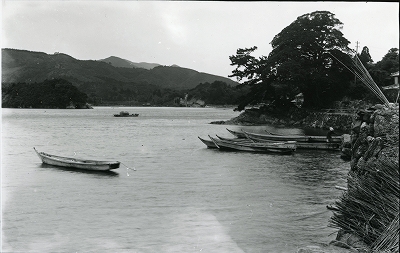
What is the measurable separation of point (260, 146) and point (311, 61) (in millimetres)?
28228

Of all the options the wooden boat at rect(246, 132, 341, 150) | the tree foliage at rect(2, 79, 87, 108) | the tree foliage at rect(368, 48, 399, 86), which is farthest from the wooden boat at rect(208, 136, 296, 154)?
the tree foliage at rect(2, 79, 87, 108)

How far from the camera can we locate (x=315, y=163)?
2856cm

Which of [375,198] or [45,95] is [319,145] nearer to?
[375,198]

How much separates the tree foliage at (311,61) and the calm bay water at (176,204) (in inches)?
993

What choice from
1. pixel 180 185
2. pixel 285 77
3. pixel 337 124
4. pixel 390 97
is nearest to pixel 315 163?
pixel 180 185

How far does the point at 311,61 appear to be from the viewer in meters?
57.9

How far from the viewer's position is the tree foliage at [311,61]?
5594 cm

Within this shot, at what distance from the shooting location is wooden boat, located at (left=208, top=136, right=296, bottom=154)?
107ft

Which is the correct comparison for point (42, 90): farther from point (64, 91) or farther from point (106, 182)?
point (106, 182)

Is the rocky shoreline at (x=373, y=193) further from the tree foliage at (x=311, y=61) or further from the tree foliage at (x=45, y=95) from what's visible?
the tree foliage at (x=45, y=95)

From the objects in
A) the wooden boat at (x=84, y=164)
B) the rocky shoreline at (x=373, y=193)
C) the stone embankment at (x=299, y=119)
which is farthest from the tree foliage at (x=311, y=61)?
the rocky shoreline at (x=373, y=193)

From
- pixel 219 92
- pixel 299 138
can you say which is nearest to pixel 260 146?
pixel 299 138

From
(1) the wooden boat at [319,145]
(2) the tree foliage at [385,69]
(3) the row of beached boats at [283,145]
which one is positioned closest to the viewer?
(3) the row of beached boats at [283,145]

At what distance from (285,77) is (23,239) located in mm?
49133
